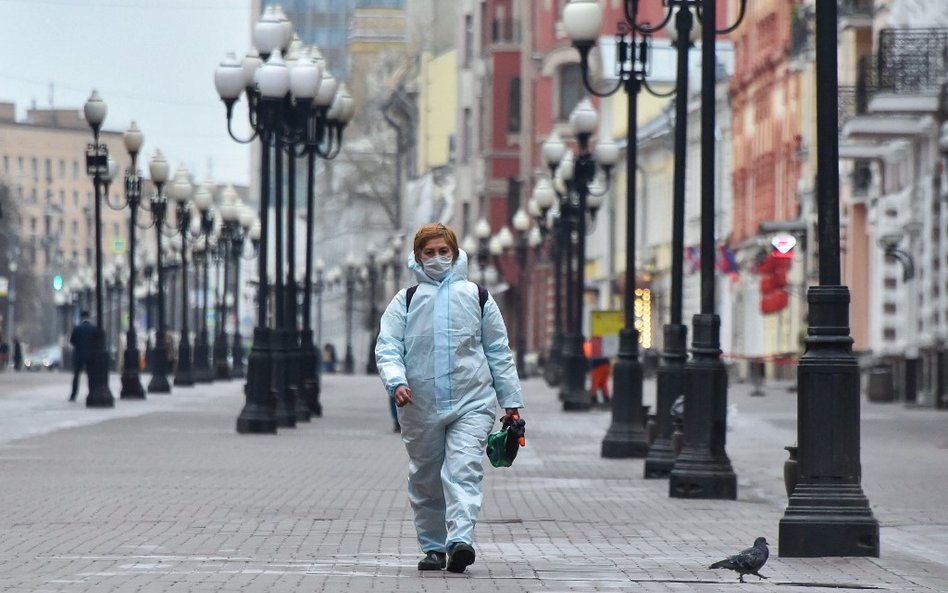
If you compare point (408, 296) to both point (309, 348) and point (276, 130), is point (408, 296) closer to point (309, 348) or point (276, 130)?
point (276, 130)

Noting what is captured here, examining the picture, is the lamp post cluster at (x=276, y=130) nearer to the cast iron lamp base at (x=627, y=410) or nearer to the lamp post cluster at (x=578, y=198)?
the lamp post cluster at (x=578, y=198)

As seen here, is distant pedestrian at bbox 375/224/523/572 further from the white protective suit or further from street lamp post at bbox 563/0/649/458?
street lamp post at bbox 563/0/649/458

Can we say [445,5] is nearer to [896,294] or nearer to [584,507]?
[896,294]

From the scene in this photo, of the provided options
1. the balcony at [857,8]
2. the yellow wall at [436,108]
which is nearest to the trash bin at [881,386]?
the balcony at [857,8]

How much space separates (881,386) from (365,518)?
97.7 ft

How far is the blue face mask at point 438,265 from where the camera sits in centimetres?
1233

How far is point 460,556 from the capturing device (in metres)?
12.0

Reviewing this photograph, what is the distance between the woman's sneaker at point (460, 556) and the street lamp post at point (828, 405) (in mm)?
2139

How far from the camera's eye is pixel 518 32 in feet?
327

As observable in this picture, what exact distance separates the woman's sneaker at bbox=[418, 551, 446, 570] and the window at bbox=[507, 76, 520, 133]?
288 feet

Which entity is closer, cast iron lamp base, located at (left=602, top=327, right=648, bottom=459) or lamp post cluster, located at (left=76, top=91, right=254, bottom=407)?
cast iron lamp base, located at (left=602, top=327, right=648, bottom=459)

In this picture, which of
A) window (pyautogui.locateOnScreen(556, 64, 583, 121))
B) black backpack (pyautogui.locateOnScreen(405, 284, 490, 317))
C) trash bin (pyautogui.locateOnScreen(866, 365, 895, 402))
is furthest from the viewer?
window (pyautogui.locateOnScreen(556, 64, 583, 121))

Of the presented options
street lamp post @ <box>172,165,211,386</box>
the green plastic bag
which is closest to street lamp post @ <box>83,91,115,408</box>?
street lamp post @ <box>172,165,211,386</box>

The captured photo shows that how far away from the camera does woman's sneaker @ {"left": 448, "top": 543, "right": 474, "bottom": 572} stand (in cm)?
1202
